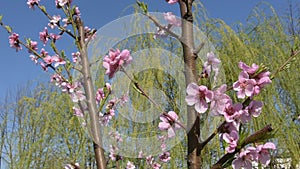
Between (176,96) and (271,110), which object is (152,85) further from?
(271,110)

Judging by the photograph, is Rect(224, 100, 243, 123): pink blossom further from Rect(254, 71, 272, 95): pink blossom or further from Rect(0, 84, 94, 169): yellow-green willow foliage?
Rect(0, 84, 94, 169): yellow-green willow foliage

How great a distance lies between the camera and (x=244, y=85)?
601 mm

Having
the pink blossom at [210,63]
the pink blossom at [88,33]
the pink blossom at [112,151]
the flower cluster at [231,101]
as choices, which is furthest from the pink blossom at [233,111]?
the pink blossom at [112,151]

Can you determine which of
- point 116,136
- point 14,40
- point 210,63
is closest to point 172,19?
point 210,63

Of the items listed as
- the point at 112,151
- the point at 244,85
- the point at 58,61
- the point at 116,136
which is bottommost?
the point at 244,85

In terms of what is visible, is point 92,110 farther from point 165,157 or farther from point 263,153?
point 165,157

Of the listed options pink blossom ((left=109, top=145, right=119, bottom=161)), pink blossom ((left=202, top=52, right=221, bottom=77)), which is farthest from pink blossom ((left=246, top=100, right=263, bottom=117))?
pink blossom ((left=109, top=145, right=119, bottom=161))

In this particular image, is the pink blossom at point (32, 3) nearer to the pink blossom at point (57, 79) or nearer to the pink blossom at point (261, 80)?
the pink blossom at point (57, 79)

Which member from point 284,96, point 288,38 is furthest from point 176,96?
point 288,38

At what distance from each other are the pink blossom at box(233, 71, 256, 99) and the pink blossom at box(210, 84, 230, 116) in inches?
1.1

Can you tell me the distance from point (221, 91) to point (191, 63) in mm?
86

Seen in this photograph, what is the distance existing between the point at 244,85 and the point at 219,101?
5cm

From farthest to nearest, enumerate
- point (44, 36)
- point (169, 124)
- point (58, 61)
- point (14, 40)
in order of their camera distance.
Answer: point (44, 36) → point (14, 40) → point (58, 61) → point (169, 124)

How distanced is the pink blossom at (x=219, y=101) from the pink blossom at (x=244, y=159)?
78 mm
